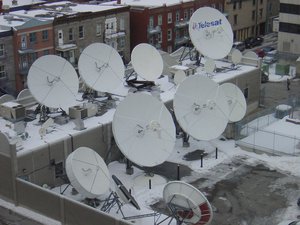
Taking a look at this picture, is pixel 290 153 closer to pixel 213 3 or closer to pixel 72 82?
pixel 72 82

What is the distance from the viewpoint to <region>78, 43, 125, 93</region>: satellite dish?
48656 millimetres

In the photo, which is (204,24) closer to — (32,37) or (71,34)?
(71,34)

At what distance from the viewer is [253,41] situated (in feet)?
306

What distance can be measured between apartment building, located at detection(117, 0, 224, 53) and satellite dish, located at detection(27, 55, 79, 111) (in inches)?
1292

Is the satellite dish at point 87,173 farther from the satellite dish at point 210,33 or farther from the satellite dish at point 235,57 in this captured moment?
the satellite dish at point 235,57

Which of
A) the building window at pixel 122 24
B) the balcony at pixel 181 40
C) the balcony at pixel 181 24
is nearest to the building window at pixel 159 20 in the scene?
the balcony at pixel 181 24

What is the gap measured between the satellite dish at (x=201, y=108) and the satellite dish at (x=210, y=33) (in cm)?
1278

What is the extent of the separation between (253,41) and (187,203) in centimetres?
6412

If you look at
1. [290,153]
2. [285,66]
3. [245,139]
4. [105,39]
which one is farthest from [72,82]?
[285,66]

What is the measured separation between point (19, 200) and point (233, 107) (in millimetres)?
19859

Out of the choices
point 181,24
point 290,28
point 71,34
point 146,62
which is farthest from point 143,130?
point 290,28

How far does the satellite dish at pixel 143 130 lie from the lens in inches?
1606

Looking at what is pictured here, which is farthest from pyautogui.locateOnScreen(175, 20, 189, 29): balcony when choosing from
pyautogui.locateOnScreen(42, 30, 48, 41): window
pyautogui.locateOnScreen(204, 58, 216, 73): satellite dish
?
pyautogui.locateOnScreen(204, 58, 216, 73): satellite dish

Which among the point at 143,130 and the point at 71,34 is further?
the point at 71,34
